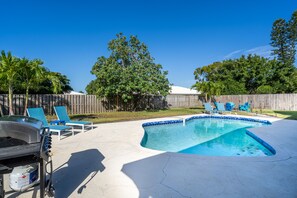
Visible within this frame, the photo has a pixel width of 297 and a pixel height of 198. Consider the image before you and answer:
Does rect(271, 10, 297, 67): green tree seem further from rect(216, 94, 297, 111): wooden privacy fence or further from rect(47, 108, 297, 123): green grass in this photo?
rect(47, 108, 297, 123): green grass

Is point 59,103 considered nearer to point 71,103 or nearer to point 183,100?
point 71,103

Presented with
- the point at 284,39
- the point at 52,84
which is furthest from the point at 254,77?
the point at 52,84

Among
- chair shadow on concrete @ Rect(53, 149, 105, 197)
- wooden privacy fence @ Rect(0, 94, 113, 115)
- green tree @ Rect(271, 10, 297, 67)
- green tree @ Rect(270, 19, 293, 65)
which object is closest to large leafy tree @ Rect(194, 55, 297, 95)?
green tree @ Rect(271, 10, 297, 67)

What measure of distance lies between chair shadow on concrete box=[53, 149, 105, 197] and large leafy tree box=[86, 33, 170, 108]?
35.1 ft

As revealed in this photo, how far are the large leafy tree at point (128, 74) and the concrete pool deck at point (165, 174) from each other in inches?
411

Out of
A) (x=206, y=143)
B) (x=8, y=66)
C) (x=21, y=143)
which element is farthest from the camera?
(x=8, y=66)

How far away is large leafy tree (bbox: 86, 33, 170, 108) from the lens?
1487cm

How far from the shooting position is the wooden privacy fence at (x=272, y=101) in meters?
18.0

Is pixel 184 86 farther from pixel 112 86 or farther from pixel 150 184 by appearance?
pixel 150 184

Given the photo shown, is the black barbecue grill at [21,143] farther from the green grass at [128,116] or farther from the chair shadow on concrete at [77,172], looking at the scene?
the green grass at [128,116]

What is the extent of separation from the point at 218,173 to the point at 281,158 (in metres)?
1.86

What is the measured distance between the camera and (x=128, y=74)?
15164 mm

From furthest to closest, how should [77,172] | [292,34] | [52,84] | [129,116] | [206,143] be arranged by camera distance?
[292,34]
[129,116]
[52,84]
[206,143]
[77,172]

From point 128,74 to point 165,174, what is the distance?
12519mm
